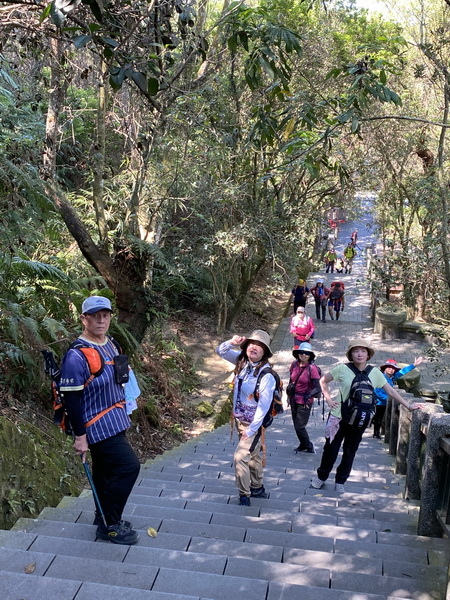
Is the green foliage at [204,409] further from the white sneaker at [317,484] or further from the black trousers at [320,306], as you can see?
the black trousers at [320,306]

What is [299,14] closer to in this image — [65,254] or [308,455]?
[65,254]

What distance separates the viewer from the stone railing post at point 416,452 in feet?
17.4

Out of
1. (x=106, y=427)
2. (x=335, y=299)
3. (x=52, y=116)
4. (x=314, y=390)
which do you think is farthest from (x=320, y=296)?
(x=106, y=427)

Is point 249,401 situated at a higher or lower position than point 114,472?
higher

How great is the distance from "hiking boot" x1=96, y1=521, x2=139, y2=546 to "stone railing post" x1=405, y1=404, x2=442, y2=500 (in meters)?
2.50

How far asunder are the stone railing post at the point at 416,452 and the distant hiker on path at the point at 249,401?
1.27 metres

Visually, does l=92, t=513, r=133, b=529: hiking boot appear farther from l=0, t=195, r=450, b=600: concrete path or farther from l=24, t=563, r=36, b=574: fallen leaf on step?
l=24, t=563, r=36, b=574: fallen leaf on step

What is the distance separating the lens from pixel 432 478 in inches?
172

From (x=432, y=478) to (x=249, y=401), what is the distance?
1.52 metres

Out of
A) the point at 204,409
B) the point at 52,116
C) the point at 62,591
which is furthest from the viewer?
the point at 204,409

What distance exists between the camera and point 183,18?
475 centimetres

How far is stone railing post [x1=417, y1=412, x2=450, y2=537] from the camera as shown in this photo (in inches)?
171

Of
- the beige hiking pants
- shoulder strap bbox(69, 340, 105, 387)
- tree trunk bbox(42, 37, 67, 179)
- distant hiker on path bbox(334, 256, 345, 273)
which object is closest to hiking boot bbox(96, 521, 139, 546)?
shoulder strap bbox(69, 340, 105, 387)

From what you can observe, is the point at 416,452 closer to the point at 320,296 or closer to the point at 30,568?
the point at 30,568
